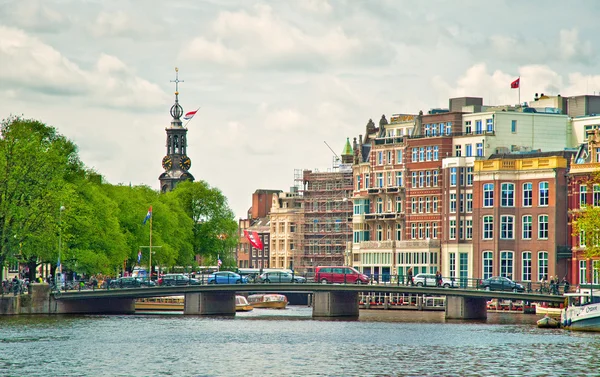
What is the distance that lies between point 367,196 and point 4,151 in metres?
69.7

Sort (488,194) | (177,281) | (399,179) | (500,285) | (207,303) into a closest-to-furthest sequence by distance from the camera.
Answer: (500,285) → (177,281) → (207,303) → (488,194) → (399,179)

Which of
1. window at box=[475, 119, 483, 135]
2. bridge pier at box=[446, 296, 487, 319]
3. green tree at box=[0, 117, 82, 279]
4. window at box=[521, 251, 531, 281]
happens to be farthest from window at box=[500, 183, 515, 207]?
green tree at box=[0, 117, 82, 279]

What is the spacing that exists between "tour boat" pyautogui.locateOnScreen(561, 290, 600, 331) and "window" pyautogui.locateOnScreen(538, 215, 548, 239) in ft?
141

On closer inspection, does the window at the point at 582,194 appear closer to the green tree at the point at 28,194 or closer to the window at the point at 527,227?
the window at the point at 527,227

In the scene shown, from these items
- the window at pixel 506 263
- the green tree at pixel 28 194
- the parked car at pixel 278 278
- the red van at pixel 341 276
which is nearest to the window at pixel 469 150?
the window at pixel 506 263

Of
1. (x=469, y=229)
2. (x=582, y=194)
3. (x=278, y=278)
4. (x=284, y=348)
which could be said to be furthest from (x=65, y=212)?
(x=469, y=229)

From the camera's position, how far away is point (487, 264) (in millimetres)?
168875

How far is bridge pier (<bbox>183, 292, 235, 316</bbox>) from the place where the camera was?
145m

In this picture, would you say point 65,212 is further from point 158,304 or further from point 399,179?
point 399,179

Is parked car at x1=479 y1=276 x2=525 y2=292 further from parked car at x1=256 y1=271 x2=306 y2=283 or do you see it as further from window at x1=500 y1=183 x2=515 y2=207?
window at x1=500 y1=183 x2=515 y2=207

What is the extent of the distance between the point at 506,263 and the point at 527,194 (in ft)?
25.4

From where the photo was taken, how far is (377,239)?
19138 centimetres

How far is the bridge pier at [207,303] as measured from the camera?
475ft

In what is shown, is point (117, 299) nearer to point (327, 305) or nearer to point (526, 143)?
point (327, 305)
